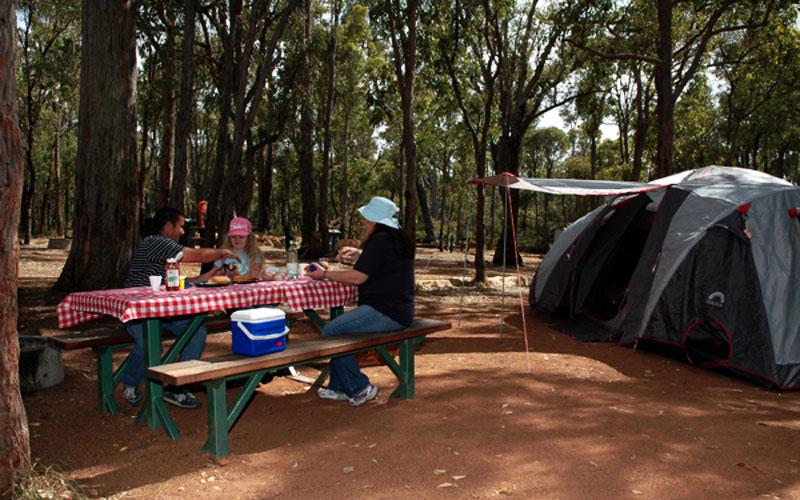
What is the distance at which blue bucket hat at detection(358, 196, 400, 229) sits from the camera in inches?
178

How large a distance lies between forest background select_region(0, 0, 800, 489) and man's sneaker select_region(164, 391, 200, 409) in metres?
1.72


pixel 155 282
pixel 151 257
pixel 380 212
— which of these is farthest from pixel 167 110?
pixel 380 212

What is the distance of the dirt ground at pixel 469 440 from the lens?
3357 mm

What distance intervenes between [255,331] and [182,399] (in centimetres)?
135

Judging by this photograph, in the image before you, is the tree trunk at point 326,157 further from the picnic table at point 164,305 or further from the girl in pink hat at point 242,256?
the picnic table at point 164,305

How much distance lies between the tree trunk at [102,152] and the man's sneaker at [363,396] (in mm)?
4949

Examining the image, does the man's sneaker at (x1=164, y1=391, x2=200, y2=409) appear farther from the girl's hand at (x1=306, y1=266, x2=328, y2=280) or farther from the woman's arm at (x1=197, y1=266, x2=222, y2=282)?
the girl's hand at (x1=306, y1=266, x2=328, y2=280)

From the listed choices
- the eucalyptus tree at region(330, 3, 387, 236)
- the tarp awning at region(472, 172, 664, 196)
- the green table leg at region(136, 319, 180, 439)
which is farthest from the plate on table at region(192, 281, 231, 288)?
the eucalyptus tree at region(330, 3, 387, 236)

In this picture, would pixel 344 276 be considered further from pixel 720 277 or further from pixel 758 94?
pixel 758 94

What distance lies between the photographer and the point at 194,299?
3.90m

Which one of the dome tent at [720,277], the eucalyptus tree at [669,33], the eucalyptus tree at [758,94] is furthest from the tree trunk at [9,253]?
the eucalyptus tree at [758,94]

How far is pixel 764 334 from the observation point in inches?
224

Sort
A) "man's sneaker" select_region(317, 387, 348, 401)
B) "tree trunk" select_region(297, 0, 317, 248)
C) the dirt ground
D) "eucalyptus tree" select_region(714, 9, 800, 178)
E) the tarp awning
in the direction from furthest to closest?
"tree trunk" select_region(297, 0, 317, 248), "eucalyptus tree" select_region(714, 9, 800, 178), the tarp awning, "man's sneaker" select_region(317, 387, 348, 401), the dirt ground

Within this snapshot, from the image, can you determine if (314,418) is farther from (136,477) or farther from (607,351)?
(607,351)
